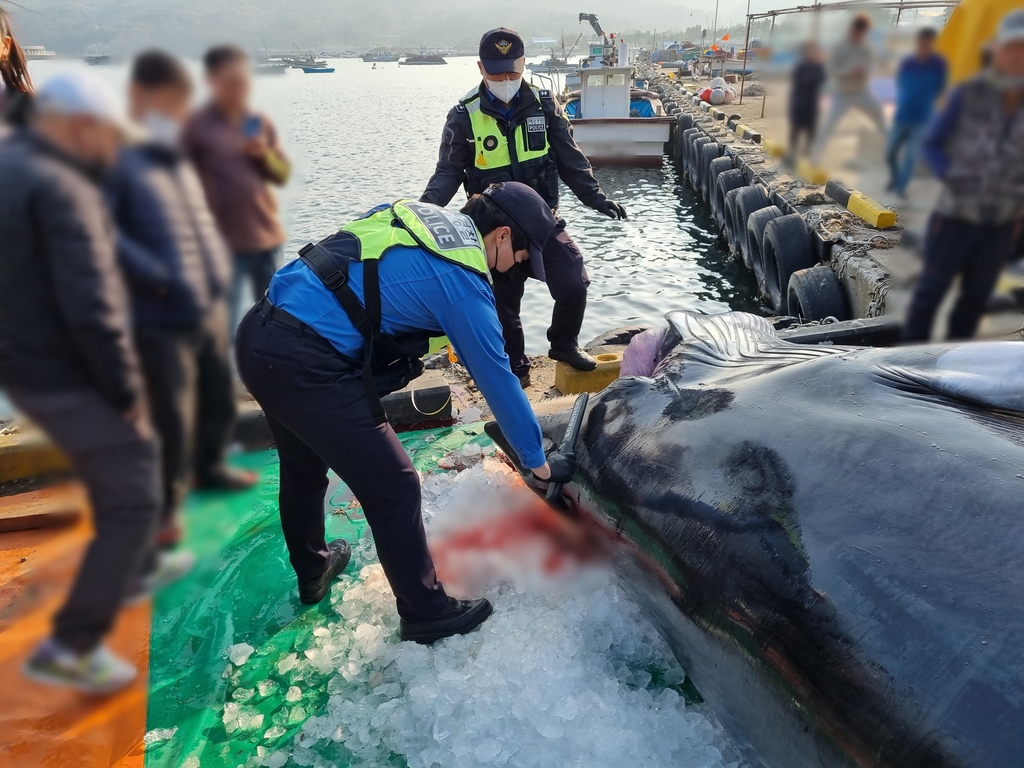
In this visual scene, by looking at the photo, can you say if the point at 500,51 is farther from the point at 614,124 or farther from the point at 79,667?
the point at 614,124

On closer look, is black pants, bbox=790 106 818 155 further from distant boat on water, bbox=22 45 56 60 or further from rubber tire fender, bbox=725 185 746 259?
rubber tire fender, bbox=725 185 746 259

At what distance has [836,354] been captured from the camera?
8.39ft

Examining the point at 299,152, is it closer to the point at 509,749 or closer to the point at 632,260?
the point at 509,749

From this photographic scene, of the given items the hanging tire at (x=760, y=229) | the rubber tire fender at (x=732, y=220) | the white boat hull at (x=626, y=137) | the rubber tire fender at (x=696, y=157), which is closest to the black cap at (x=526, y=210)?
the hanging tire at (x=760, y=229)

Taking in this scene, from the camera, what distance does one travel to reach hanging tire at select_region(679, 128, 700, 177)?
708 inches

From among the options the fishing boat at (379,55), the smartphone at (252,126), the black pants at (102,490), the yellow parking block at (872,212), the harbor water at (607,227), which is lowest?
the harbor water at (607,227)

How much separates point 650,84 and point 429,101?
12482 mm

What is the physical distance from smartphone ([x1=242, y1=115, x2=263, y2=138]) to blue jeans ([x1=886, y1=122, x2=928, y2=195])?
1.19m

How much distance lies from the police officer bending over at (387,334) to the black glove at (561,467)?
0.27 ft

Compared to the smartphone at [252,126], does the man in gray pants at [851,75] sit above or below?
above

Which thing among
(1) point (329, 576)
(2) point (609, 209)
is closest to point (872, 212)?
(2) point (609, 209)

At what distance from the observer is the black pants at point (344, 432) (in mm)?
2475

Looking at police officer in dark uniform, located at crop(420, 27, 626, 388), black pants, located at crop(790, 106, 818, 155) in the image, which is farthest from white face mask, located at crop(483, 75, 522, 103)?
black pants, located at crop(790, 106, 818, 155)

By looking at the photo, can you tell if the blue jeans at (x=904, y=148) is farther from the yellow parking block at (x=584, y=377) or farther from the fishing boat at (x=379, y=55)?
the yellow parking block at (x=584, y=377)
